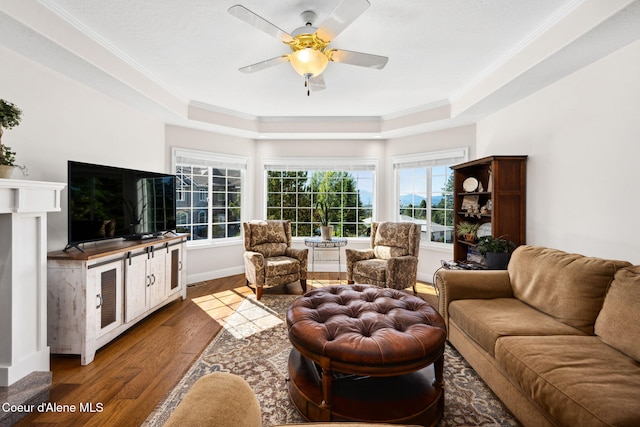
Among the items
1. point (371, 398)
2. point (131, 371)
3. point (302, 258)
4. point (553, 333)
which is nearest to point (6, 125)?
point (131, 371)

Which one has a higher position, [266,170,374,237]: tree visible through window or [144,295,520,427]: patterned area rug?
[266,170,374,237]: tree visible through window

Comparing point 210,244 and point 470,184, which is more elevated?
point 470,184

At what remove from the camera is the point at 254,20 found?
1968 mm

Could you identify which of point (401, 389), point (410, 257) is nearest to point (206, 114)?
point (410, 257)

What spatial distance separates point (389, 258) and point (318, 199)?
6.69ft

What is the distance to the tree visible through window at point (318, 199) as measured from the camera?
5520 millimetres

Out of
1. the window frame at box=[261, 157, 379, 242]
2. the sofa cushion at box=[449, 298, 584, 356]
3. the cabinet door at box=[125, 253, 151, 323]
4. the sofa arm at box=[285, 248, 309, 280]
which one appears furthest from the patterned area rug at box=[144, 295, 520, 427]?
the window frame at box=[261, 157, 379, 242]

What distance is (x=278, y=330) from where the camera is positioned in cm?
298

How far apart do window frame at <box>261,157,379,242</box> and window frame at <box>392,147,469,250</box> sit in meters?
0.36

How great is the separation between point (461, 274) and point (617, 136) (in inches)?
61.2

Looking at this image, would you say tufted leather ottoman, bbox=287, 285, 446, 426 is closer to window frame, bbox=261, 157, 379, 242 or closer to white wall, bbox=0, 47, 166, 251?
white wall, bbox=0, 47, 166, 251

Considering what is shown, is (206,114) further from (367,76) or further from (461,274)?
(461,274)

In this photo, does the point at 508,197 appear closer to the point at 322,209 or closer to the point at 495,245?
the point at 495,245

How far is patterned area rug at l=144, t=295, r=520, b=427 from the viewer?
179cm
